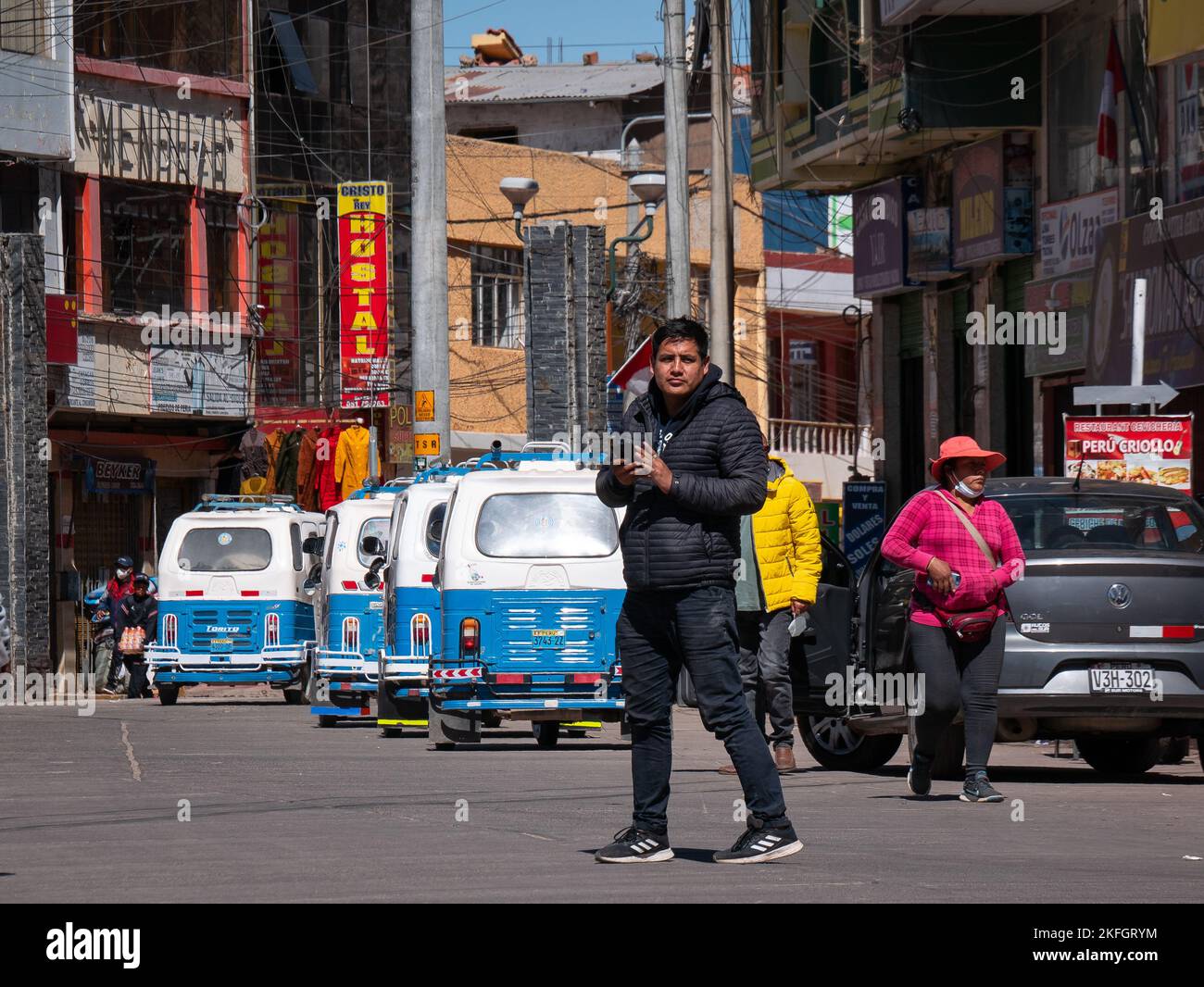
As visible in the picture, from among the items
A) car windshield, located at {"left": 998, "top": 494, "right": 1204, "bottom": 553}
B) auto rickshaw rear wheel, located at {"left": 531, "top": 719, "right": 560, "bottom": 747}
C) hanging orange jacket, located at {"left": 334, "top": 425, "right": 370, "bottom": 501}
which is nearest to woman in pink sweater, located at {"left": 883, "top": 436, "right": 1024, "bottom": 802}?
car windshield, located at {"left": 998, "top": 494, "right": 1204, "bottom": 553}

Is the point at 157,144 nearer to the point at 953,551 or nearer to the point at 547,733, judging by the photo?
the point at 547,733

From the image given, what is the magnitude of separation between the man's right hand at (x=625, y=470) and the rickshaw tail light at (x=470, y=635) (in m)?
9.58

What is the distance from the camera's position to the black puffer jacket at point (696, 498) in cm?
932

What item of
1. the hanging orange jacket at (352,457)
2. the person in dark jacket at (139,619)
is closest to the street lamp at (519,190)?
the person in dark jacket at (139,619)

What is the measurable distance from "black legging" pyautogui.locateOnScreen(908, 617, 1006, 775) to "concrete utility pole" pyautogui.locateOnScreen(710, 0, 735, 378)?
15486 mm

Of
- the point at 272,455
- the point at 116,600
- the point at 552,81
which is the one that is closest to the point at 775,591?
the point at 116,600

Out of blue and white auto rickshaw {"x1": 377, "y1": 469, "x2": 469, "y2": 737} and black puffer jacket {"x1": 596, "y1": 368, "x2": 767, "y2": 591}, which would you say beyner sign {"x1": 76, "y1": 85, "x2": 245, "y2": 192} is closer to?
blue and white auto rickshaw {"x1": 377, "y1": 469, "x2": 469, "y2": 737}

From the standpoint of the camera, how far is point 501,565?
18.9 m

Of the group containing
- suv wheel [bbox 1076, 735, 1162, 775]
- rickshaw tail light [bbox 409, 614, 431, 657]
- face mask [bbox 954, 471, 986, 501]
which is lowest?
suv wheel [bbox 1076, 735, 1162, 775]

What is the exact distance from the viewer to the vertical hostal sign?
39.1 m

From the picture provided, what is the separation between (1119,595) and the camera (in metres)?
13.9
